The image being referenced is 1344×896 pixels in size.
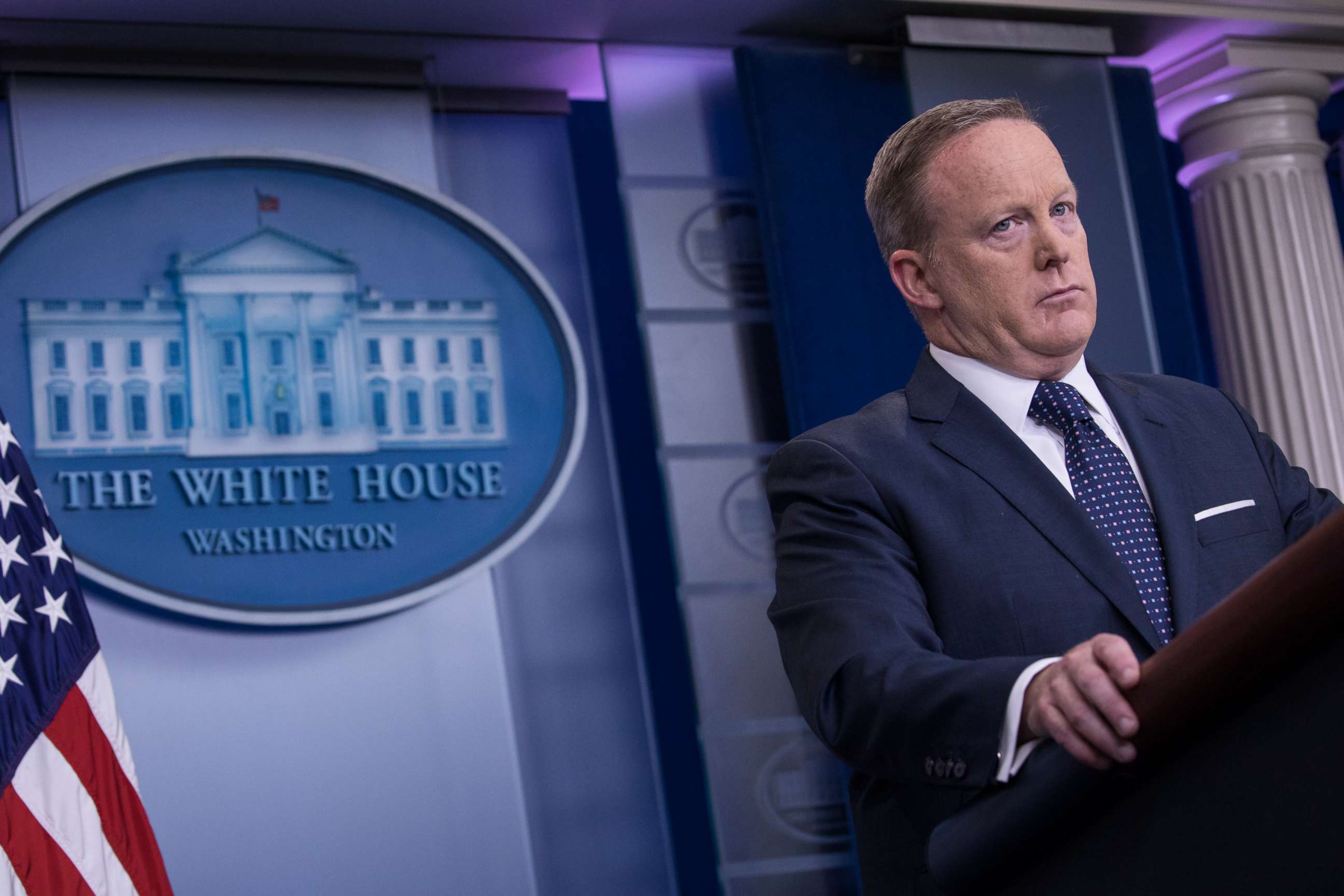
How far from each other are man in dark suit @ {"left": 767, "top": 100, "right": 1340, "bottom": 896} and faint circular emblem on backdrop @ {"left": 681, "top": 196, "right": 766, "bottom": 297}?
2.31 metres

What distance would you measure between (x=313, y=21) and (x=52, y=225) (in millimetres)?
837

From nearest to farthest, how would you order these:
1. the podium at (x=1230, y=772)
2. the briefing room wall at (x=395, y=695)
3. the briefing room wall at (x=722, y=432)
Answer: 1. the podium at (x=1230, y=772)
2. the briefing room wall at (x=395, y=695)
3. the briefing room wall at (x=722, y=432)

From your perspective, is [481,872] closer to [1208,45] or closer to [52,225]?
[52,225]

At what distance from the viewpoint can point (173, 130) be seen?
143 inches

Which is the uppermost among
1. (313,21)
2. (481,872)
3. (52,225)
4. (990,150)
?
(313,21)

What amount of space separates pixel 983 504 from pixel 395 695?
8.12ft

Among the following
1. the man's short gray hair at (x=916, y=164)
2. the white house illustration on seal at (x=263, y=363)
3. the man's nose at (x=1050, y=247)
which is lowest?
the man's nose at (x=1050, y=247)

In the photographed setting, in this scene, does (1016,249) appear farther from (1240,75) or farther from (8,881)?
(1240,75)

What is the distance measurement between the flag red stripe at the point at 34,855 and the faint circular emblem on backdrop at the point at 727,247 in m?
2.13

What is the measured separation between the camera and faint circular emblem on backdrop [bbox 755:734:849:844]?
3.63 meters

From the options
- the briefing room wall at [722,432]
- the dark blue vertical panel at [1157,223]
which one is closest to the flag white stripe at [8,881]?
the briefing room wall at [722,432]

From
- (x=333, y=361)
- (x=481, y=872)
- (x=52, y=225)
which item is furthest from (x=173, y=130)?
(x=481, y=872)

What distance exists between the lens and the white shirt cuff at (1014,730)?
918 mm

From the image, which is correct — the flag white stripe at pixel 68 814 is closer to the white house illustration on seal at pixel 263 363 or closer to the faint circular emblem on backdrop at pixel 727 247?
the white house illustration on seal at pixel 263 363
